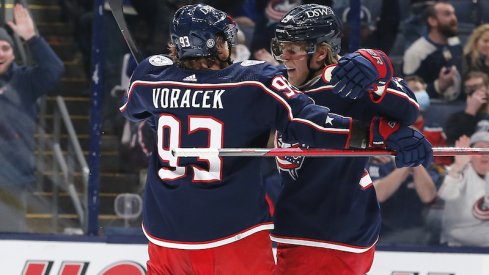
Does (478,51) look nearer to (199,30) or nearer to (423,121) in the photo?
(423,121)

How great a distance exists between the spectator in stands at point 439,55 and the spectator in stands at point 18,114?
1.68 meters

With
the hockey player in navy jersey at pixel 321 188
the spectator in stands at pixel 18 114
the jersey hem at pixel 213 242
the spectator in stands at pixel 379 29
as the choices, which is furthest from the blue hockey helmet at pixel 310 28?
the spectator in stands at pixel 18 114

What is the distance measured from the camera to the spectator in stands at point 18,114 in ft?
15.9

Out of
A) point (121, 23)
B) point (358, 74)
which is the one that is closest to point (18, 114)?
point (121, 23)

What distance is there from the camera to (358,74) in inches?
118

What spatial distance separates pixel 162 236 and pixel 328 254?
1.71 ft

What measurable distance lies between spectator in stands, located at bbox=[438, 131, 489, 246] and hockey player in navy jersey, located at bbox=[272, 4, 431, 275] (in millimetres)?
1504

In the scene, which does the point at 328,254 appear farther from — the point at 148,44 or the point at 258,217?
the point at 148,44

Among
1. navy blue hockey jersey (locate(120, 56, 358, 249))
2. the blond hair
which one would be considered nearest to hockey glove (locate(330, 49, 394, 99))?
navy blue hockey jersey (locate(120, 56, 358, 249))

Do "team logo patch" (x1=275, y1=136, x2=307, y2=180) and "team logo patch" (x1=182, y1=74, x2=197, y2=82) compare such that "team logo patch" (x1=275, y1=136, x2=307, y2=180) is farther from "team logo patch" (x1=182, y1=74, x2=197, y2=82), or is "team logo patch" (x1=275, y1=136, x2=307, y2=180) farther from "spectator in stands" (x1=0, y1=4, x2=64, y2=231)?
"spectator in stands" (x1=0, y1=4, x2=64, y2=231)

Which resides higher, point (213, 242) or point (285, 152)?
point (285, 152)

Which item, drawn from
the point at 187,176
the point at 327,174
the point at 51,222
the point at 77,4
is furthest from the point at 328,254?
the point at 77,4

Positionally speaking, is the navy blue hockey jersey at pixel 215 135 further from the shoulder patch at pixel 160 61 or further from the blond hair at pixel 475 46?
the blond hair at pixel 475 46

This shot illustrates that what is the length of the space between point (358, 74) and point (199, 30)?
50 cm
